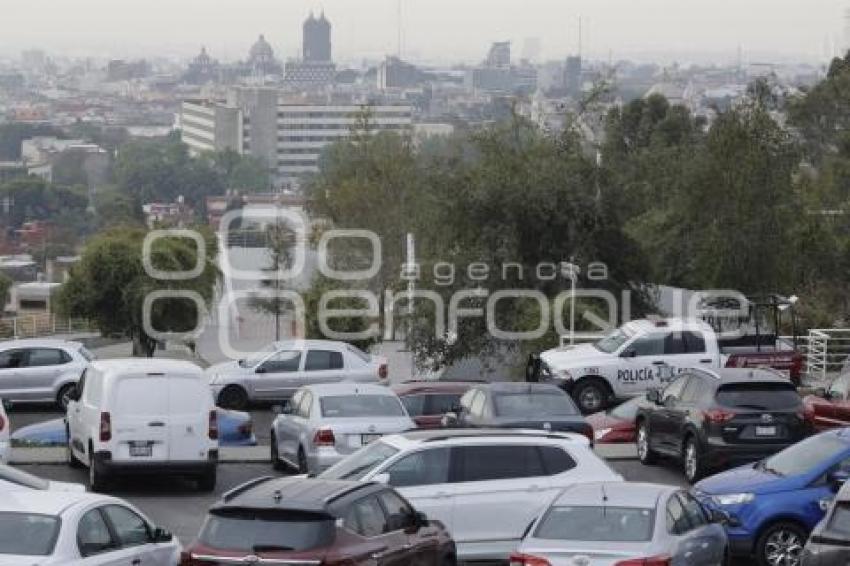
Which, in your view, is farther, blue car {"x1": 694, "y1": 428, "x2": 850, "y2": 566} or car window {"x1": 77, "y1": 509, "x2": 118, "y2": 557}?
blue car {"x1": 694, "y1": 428, "x2": 850, "y2": 566}

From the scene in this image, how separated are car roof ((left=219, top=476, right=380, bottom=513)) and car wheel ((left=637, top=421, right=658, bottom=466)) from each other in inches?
402

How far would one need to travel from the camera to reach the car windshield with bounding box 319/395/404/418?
25.0 metres

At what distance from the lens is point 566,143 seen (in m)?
52.9

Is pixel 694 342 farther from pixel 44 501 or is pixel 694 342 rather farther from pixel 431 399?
pixel 44 501

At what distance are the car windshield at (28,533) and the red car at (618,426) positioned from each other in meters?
14.7

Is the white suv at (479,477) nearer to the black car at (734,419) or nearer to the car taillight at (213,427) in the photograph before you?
the car taillight at (213,427)

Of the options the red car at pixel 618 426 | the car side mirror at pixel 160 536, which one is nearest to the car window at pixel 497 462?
the car side mirror at pixel 160 536

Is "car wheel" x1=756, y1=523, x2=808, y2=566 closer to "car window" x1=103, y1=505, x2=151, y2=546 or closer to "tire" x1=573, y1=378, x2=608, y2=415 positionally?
"car window" x1=103, y1=505, x2=151, y2=546

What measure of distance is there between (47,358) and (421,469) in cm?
Result: 1706

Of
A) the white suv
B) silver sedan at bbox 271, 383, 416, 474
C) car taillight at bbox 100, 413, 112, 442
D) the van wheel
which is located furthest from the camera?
silver sedan at bbox 271, 383, 416, 474

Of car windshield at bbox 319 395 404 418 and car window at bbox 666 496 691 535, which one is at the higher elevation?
car window at bbox 666 496 691 535

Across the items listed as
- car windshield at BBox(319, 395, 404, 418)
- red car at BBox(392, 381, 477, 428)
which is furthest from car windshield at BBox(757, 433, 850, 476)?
red car at BBox(392, 381, 477, 428)

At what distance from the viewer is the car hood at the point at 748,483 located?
786 inches

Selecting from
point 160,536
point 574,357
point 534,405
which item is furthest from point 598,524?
point 574,357
